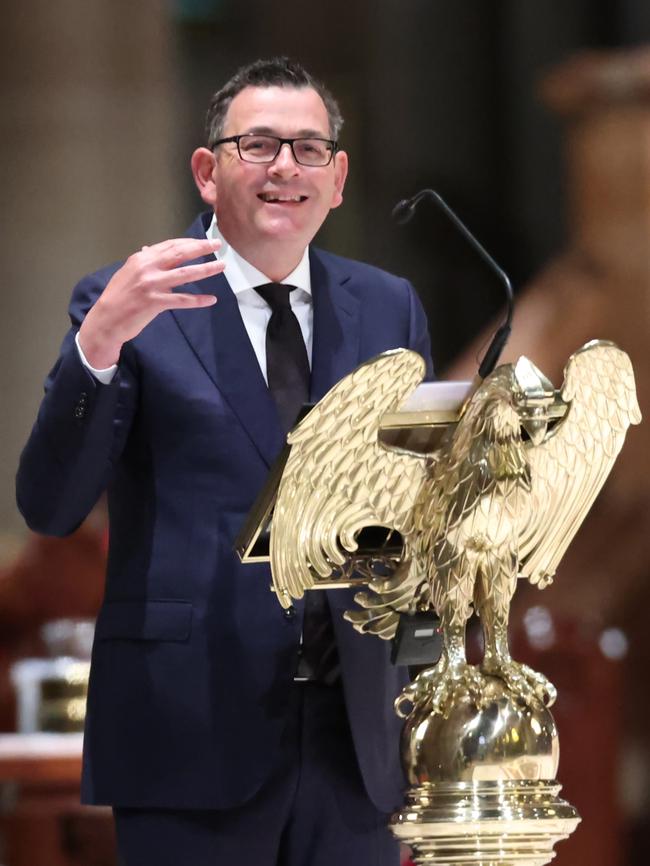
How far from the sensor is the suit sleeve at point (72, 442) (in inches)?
87.7

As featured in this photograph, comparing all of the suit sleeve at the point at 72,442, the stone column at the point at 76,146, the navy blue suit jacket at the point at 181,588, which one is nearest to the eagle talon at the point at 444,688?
the navy blue suit jacket at the point at 181,588

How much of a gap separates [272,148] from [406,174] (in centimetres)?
352

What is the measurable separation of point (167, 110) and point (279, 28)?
482mm

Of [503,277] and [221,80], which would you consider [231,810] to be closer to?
[503,277]

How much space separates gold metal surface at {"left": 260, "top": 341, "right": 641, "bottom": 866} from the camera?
2025 mm

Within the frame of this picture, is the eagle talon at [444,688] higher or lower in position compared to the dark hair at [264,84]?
lower

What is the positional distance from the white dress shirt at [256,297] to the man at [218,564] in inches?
0.4

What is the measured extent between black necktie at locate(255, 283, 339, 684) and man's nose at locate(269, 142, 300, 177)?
174 mm

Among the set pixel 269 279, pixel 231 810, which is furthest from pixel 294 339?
pixel 231 810

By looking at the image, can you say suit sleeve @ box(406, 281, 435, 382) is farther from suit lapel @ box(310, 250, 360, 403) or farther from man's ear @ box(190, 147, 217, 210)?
man's ear @ box(190, 147, 217, 210)

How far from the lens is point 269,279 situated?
248 cm

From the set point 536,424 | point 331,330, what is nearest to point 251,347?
point 331,330

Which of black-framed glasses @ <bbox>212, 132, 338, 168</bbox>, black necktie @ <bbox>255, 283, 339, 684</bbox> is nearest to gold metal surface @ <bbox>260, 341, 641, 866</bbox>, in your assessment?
black necktie @ <bbox>255, 283, 339, 684</bbox>

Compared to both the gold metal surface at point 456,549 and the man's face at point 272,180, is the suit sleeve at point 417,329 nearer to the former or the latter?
the man's face at point 272,180
